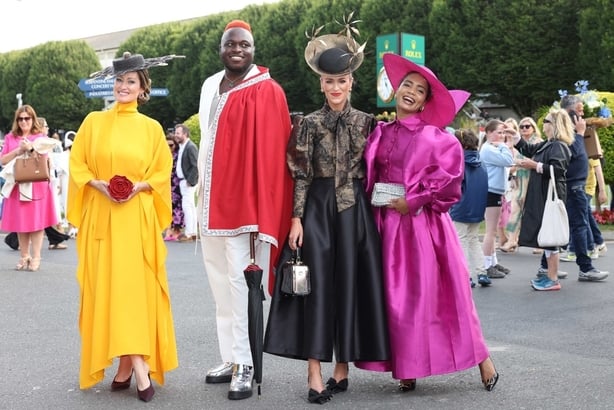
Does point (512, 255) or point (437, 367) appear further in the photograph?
point (512, 255)

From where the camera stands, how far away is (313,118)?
5055 millimetres

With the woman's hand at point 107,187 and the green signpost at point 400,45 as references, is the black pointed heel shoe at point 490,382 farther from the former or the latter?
the green signpost at point 400,45

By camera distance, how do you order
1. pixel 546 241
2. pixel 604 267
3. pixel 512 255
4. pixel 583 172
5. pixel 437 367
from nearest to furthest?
1. pixel 437 367
2. pixel 546 241
3. pixel 583 172
4. pixel 604 267
5. pixel 512 255

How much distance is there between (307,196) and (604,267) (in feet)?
22.1

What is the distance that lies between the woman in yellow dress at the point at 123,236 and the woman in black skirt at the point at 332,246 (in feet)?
2.44

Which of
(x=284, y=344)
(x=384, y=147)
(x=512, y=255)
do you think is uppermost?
(x=384, y=147)

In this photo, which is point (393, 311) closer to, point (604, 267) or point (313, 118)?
point (313, 118)

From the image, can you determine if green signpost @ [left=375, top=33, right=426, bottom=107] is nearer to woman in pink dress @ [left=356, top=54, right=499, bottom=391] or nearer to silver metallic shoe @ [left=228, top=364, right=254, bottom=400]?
woman in pink dress @ [left=356, top=54, right=499, bottom=391]

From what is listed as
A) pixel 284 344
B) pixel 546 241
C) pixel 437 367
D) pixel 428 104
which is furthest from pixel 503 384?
pixel 546 241

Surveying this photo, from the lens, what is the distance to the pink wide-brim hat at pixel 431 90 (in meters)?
5.07

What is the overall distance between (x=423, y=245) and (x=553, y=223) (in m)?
4.08

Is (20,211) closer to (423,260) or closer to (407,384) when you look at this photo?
(407,384)

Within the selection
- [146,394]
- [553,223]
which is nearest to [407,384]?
[146,394]

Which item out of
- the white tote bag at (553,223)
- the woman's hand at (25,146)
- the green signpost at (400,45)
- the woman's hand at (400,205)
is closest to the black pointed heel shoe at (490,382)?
the woman's hand at (400,205)
